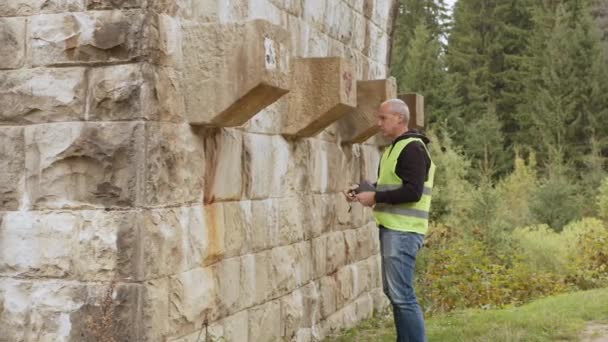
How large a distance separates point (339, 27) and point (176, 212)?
12.2 ft

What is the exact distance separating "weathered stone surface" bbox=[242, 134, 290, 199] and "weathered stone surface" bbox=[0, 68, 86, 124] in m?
1.46

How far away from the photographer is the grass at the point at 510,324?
759cm

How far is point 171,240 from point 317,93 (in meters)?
2.10

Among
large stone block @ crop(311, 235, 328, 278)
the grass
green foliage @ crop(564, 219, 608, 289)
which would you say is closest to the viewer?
large stone block @ crop(311, 235, 328, 278)

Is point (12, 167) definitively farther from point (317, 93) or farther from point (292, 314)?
point (292, 314)

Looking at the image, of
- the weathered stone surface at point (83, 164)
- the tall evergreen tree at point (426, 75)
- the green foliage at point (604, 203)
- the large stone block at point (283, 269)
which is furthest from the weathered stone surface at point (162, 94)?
the tall evergreen tree at point (426, 75)

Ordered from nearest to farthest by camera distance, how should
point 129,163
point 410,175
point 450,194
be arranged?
point 129,163, point 410,175, point 450,194

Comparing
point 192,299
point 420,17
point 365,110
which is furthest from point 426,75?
point 192,299

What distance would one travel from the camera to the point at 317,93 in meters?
6.42

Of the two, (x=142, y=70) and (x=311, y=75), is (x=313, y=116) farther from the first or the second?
(x=142, y=70)

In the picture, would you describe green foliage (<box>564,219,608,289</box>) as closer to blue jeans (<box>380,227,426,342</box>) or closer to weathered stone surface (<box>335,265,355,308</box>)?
weathered stone surface (<box>335,265,355,308</box>)

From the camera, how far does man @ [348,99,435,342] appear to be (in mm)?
5906

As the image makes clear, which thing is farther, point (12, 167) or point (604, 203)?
point (604, 203)

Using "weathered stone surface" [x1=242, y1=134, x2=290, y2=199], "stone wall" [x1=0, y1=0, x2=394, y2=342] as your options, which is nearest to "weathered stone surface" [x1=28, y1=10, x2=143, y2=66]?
"stone wall" [x1=0, y1=0, x2=394, y2=342]
